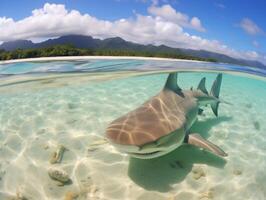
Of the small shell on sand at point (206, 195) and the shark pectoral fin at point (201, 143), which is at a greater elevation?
the shark pectoral fin at point (201, 143)

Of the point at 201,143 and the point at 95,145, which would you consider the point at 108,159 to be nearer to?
the point at 95,145

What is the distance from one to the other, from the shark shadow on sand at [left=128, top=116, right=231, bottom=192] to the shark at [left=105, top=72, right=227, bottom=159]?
590 mm

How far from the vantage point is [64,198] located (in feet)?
13.0

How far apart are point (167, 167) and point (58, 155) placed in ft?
7.47

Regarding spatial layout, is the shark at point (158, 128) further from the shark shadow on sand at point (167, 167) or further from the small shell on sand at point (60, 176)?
the small shell on sand at point (60, 176)

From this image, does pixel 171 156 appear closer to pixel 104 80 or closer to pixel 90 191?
pixel 90 191

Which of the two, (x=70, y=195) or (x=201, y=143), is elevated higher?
(x=201, y=143)

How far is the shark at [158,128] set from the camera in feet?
11.0

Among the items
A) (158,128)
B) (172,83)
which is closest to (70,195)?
(158,128)

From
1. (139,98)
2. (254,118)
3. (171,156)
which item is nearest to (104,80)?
(139,98)

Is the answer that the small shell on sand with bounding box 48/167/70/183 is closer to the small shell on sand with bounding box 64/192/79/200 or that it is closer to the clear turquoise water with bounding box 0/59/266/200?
the clear turquoise water with bounding box 0/59/266/200

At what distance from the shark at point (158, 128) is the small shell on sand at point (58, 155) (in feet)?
6.22

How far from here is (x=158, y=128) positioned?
3744mm

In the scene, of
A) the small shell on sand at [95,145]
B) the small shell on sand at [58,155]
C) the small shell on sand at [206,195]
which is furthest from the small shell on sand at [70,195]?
the small shell on sand at [206,195]
